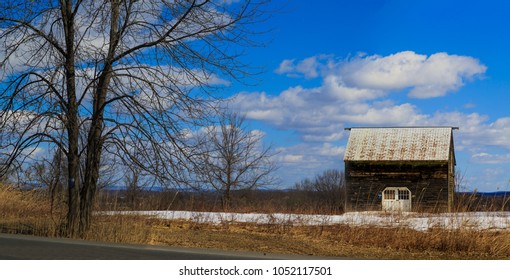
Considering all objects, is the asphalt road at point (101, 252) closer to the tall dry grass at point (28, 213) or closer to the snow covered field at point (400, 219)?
the tall dry grass at point (28, 213)

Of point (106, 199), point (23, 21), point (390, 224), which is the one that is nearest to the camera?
point (23, 21)

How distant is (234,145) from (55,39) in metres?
23.9

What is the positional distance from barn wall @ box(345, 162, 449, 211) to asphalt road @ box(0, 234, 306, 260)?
28.5 m

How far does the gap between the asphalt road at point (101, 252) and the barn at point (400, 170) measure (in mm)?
28496

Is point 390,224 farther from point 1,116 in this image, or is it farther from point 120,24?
point 1,116

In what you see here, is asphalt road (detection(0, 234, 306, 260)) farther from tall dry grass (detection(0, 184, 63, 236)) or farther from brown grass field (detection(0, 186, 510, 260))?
tall dry grass (detection(0, 184, 63, 236))

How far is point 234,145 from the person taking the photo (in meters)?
36.9

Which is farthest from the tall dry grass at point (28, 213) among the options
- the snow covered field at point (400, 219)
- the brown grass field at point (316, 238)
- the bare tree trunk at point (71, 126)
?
the snow covered field at point (400, 219)

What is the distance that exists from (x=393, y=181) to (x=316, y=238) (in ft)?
85.8

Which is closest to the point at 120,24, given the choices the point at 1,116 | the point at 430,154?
the point at 1,116

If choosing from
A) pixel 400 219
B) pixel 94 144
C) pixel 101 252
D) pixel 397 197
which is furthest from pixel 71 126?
pixel 397 197

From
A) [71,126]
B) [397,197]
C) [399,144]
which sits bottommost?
[397,197]

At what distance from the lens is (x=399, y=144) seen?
39500 mm

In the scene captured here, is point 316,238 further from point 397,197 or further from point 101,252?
point 397,197
